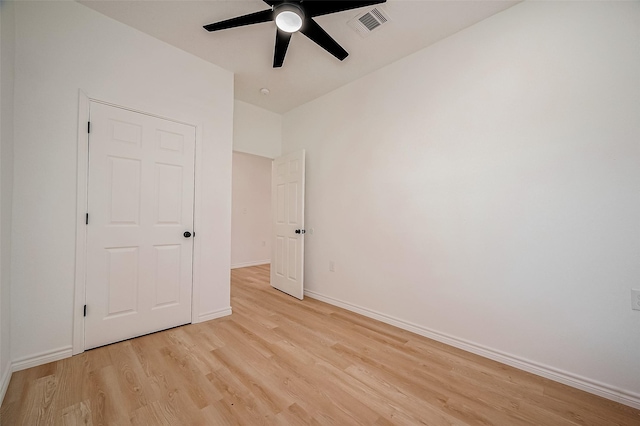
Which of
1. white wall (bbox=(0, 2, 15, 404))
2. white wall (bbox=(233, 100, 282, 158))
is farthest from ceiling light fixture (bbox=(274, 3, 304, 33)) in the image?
white wall (bbox=(233, 100, 282, 158))

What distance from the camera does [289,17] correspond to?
184cm

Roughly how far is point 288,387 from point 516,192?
225cm

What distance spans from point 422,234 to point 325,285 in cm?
156

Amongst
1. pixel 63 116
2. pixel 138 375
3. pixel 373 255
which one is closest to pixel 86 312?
pixel 138 375

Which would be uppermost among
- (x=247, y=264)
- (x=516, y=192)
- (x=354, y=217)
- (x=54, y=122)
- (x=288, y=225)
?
(x=54, y=122)

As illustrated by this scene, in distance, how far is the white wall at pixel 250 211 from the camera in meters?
5.84

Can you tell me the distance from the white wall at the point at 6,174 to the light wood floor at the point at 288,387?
0.26m

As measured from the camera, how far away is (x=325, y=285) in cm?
350

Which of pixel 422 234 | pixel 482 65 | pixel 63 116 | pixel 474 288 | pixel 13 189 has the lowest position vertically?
pixel 474 288

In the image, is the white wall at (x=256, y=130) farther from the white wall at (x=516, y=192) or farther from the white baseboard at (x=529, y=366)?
the white baseboard at (x=529, y=366)

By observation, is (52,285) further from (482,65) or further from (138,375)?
(482,65)

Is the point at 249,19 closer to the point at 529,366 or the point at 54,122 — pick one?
the point at 54,122

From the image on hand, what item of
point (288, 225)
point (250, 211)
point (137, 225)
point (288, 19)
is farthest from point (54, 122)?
point (250, 211)

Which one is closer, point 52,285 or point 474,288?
point 52,285
